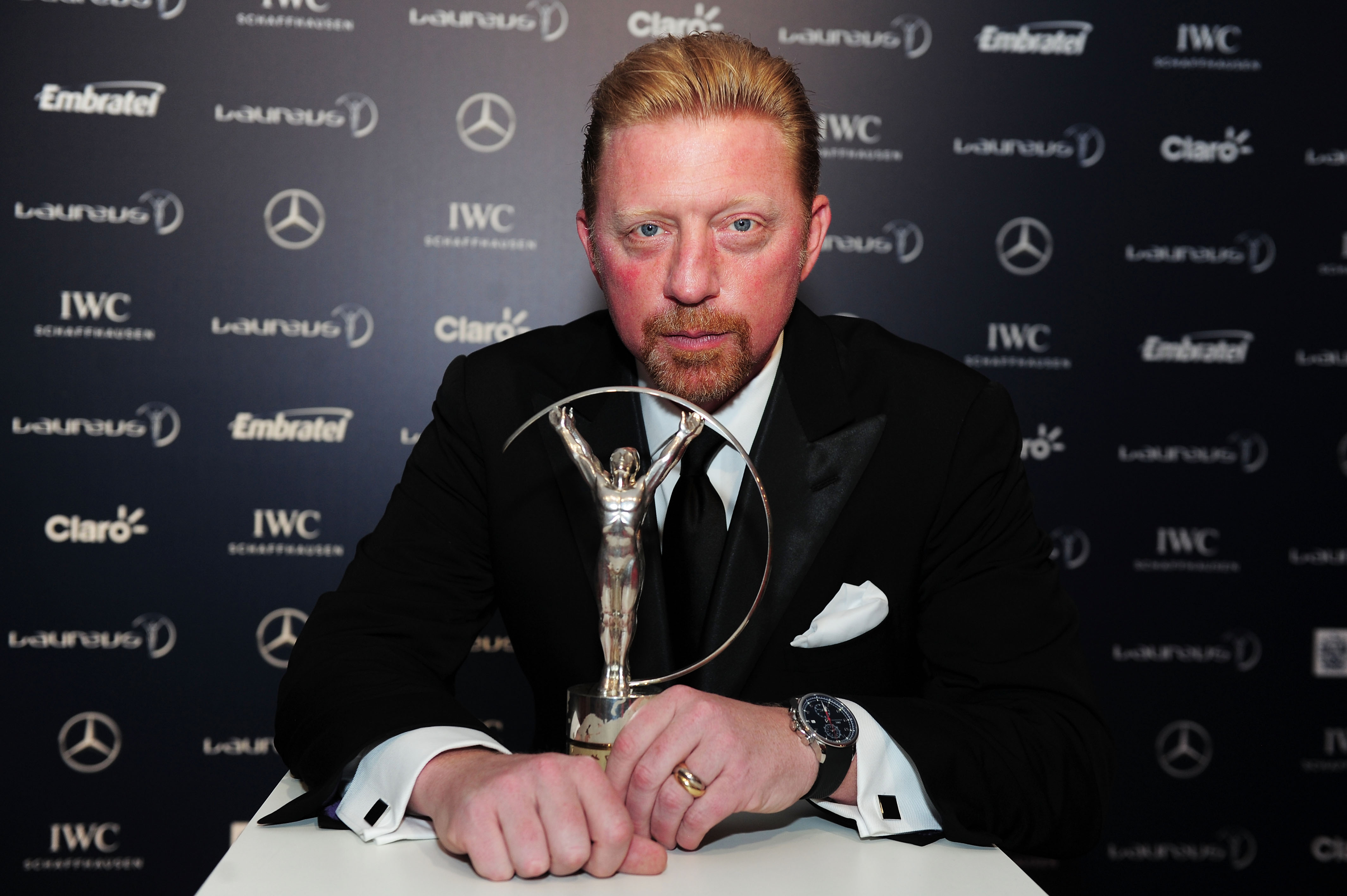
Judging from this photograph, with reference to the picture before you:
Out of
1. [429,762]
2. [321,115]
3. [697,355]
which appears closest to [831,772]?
[429,762]

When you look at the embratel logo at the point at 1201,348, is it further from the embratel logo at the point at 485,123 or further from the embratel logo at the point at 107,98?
the embratel logo at the point at 107,98

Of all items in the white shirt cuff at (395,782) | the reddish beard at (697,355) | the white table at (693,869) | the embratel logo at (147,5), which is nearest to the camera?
the white table at (693,869)

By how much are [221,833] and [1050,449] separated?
248cm

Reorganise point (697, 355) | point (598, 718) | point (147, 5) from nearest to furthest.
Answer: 1. point (598, 718)
2. point (697, 355)
3. point (147, 5)

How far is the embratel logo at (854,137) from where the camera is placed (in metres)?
2.81

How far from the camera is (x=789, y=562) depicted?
4.64 feet

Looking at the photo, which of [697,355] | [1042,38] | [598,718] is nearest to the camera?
[598,718]

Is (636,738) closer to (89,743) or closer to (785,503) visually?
(785,503)

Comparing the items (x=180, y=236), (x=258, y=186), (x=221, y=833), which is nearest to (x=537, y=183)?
(x=258, y=186)

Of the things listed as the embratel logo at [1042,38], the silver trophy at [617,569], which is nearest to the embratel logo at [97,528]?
the silver trophy at [617,569]

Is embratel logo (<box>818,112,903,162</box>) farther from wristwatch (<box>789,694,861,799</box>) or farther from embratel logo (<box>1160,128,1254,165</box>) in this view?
wristwatch (<box>789,694,861,799</box>)

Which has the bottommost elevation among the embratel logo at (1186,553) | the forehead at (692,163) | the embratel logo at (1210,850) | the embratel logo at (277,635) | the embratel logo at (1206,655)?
the embratel logo at (1210,850)

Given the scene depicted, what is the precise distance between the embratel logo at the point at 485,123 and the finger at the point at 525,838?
2219mm

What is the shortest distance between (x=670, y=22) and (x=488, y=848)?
7.87ft
